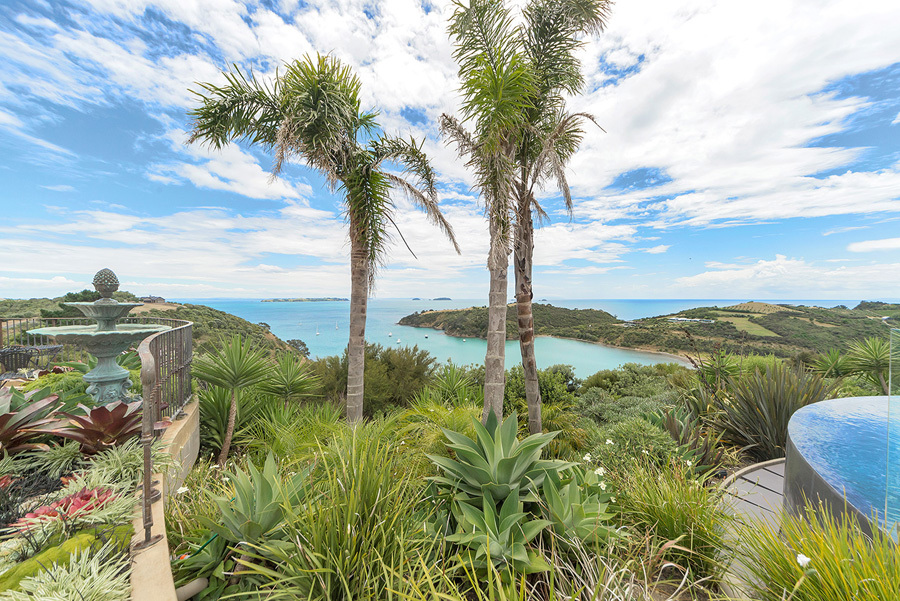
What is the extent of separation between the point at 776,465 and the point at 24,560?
25.1 feet

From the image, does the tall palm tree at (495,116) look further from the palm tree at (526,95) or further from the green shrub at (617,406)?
the green shrub at (617,406)

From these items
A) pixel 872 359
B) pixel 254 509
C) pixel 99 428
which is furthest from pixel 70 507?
pixel 872 359

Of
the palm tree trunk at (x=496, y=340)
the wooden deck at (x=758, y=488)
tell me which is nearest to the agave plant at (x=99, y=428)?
the palm tree trunk at (x=496, y=340)

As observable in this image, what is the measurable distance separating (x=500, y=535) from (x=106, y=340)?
15.9 feet

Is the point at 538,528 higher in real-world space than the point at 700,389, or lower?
higher

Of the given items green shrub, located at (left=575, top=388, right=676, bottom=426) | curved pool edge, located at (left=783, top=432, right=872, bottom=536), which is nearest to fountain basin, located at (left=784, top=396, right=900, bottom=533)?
curved pool edge, located at (left=783, top=432, right=872, bottom=536)

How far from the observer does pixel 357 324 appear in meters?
7.26

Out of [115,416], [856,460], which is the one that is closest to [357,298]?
[115,416]

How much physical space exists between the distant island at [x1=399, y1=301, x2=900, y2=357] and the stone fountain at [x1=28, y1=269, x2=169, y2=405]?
11099 millimetres

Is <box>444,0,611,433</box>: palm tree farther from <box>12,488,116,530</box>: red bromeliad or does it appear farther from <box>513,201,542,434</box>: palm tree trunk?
<box>12,488,116,530</box>: red bromeliad

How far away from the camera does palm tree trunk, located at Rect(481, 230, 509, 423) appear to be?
6125mm

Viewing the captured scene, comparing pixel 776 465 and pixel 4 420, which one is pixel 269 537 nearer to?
pixel 4 420

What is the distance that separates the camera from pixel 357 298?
731 centimetres

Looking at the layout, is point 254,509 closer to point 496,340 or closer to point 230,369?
point 230,369
